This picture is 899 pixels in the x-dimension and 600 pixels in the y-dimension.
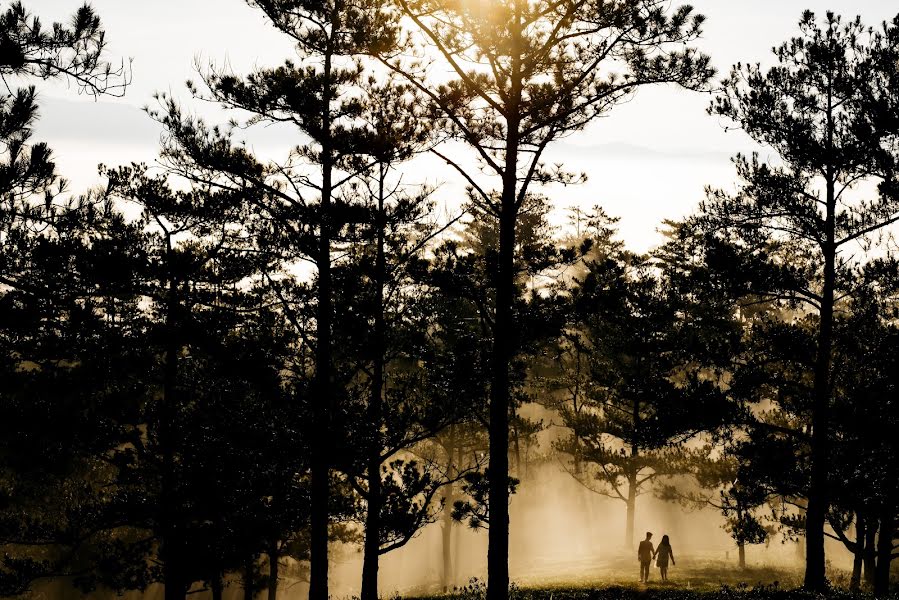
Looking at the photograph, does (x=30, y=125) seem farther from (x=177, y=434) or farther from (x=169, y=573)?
(x=169, y=573)

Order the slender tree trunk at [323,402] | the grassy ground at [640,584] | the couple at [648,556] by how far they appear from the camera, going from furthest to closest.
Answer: the couple at [648,556] → the grassy ground at [640,584] → the slender tree trunk at [323,402]

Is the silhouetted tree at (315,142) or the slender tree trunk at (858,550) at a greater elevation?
the silhouetted tree at (315,142)

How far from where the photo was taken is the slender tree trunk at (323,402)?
13.0m

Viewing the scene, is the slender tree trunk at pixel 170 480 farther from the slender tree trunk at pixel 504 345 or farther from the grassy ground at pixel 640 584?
the slender tree trunk at pixel 504 345

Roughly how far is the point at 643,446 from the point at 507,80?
837 cm

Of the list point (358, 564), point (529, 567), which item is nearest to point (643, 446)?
point (529, 567)

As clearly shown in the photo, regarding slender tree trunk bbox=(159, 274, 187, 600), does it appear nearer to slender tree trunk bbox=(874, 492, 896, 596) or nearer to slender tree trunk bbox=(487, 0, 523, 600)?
slender tree trunk bbox=(487, 0, 523, 600)

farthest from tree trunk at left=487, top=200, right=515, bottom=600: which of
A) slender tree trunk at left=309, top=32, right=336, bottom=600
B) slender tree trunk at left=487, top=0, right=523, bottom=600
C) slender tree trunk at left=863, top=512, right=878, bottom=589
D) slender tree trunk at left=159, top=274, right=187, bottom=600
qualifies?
slender tree trunk at left=863, top=512, right=878, bottom=589

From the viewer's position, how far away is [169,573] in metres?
15.9

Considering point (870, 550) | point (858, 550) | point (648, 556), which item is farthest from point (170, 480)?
point (870, 550)

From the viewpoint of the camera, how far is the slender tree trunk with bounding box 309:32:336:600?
1298 centimetres

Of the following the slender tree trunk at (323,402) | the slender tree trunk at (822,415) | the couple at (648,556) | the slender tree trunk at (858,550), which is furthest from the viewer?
the couple at (648,556)

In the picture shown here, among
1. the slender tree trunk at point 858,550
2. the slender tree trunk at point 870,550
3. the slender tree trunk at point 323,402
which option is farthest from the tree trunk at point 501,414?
the slender tree trunk at point 858,550

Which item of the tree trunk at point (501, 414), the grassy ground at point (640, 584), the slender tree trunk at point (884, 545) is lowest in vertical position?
the grassy ground at point (640, 584)
